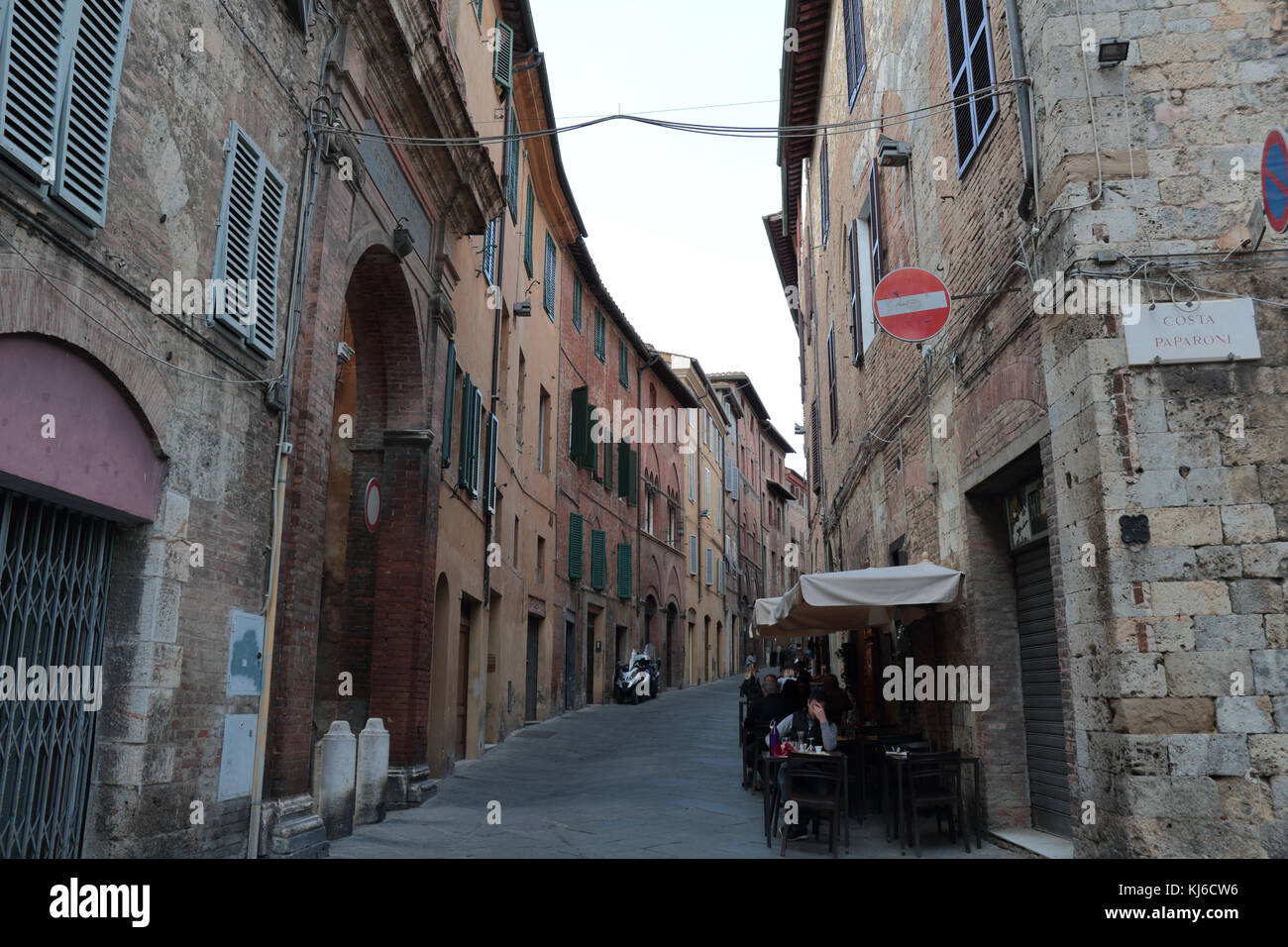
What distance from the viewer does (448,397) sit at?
11570 millimetres

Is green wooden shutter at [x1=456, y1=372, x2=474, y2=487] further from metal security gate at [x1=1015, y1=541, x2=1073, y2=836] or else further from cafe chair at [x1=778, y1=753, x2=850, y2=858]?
metal security gate at [x1=1015, y1=541, x2=1073, y2=836]

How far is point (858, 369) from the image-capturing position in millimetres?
13281

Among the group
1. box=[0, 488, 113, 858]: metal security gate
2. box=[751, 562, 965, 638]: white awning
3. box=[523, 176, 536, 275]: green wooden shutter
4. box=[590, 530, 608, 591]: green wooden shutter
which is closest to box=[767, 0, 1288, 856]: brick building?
box=[751, 562, 965, 638]: white awning

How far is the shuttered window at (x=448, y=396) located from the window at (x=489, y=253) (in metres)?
2.81

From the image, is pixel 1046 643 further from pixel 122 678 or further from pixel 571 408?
pixel 571 408

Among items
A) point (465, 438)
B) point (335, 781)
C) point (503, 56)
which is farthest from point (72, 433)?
point (503, 56)

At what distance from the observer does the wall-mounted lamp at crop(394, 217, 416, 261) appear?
9609 millimetres

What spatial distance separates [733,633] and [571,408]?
23508mm

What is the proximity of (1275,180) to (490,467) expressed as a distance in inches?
430

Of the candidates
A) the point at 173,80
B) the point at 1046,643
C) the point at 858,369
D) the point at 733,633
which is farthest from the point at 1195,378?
the point at 733,633

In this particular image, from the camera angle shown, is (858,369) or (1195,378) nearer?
(1195,378)

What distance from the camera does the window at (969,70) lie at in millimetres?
7387
